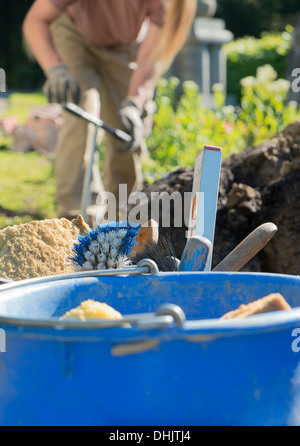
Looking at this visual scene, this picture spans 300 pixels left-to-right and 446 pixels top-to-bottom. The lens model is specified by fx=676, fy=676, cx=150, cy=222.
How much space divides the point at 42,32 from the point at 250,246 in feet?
8.26

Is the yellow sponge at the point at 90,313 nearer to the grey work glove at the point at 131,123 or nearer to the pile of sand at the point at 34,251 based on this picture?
the pile of sand at the point at 34,251

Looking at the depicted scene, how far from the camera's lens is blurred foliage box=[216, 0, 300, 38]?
25.2m

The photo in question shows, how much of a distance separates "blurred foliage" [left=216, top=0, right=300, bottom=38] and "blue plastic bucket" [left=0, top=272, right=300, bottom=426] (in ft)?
82.0

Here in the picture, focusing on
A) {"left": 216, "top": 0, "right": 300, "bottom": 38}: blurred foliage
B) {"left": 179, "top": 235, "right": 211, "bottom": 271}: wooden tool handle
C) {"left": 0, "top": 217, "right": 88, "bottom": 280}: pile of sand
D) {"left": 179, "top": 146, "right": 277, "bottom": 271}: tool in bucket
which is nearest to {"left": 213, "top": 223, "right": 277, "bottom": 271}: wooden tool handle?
{"left": 179, "top": 146, "right": 277, "bottom": 271}: tool in bucket

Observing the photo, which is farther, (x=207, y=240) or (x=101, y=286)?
(x=207, y=240)

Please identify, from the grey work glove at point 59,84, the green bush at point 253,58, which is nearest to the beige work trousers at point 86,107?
the grey work glove at point 59,84

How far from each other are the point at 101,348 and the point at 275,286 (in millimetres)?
516

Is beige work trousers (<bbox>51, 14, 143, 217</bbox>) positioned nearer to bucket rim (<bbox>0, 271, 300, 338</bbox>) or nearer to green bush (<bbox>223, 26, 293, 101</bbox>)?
bucket rim (<bbox>0, 271, 300, 338</bbox>)

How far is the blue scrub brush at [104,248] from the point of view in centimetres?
163

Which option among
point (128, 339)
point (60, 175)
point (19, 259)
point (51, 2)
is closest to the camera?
point (128, 339)

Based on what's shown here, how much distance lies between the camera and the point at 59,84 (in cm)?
371

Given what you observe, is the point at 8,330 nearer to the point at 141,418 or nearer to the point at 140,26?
the point at 141,418
